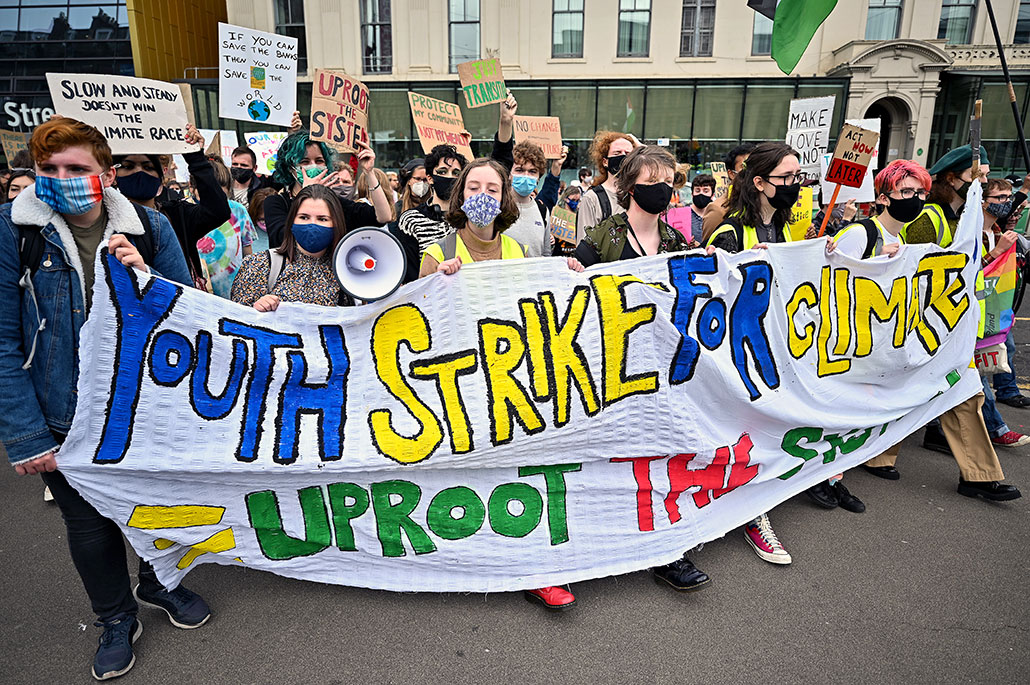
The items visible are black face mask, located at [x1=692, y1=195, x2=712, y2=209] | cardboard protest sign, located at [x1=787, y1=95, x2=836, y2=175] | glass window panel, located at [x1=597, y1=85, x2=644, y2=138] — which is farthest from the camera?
glass window panel, located at [x1=597, y1=85, x2=644, y2=138]

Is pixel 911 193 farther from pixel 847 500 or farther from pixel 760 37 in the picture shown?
pixel 760 37

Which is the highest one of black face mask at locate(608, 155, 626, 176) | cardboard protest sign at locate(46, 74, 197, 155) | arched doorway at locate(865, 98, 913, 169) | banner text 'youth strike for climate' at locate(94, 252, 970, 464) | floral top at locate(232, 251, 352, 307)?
arched doorway at locate(865, 98, 913, 169)

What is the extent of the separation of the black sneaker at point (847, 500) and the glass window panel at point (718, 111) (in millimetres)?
17060

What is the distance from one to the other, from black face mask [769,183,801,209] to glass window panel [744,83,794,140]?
1709 centimetres

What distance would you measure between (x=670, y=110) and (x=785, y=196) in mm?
17083

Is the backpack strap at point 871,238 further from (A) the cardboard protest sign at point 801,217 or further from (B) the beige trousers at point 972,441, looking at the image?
(B) the beige trousers at point 972,441

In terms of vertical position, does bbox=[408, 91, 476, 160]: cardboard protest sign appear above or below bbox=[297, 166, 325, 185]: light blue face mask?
above

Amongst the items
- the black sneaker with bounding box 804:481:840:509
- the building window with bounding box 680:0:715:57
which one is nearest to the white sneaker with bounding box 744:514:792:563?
the black sneaker with bounding box 804:481:840:509

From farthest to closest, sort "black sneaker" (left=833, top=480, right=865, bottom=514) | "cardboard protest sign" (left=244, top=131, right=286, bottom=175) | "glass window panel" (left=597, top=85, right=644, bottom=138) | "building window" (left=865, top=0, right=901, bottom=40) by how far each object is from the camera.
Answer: "glass window panel" (left=597, top=85, right=644, bottom=138), "building window" (left=865, top=0, right=901, bottom=40), "cardboard protest sign" (left=244, top=131, right=286, bottom=175), "black sneaker" (left=833, top=480, right=865, bottom=514)

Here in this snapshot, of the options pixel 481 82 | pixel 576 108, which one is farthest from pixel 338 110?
pixel 576 108

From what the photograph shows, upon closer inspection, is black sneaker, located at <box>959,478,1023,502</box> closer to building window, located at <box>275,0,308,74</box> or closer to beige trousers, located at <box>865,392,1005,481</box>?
beige trousers, located at <box>865,392,1005,481</box>

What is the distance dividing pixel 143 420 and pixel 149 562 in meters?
0.62

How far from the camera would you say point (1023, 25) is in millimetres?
18703

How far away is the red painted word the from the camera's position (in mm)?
2846
